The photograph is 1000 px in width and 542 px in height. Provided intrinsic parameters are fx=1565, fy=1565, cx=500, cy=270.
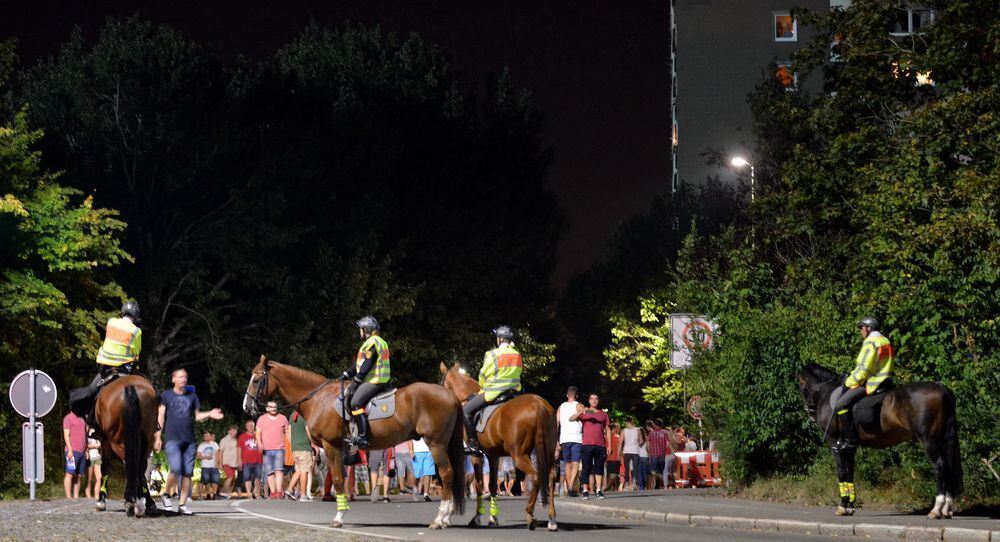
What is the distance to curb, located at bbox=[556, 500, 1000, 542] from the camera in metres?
16.8

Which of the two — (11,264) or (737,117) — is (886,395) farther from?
(737,117)

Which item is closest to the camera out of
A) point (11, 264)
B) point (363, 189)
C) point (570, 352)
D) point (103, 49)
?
point (11, 264)

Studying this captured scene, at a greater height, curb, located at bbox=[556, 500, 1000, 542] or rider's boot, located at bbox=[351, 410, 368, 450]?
rider's boot, located at bbox=[351, 410, 368, 450]

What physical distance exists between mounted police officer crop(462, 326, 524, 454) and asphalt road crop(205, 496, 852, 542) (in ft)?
4.51

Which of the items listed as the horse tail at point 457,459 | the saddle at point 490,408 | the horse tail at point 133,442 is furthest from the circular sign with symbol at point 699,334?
the horse tail at point 133,442

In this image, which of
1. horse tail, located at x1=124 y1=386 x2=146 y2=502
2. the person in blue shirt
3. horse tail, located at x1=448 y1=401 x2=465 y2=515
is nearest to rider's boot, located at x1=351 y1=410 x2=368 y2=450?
horse tail, located at x1=448 y1=401 x2=465 y2=515

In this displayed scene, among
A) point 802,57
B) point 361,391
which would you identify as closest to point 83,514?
point 361,391

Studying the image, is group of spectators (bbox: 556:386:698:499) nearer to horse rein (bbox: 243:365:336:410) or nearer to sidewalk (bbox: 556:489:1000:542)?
sidewalk (bbox: 556:489:1000:542)

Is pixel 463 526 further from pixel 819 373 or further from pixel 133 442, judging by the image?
pixel 819 373

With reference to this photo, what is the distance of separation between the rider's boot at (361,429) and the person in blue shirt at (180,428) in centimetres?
233

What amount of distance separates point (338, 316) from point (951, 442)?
31959 mm

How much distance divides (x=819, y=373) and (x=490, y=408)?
16.3 feet

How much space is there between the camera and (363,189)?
52.1 meters

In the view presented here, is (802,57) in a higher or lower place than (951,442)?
higher
